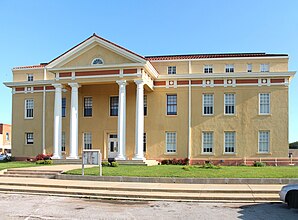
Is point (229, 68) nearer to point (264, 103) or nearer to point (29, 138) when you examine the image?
point (264, 103)

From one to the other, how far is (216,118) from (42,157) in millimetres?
15046

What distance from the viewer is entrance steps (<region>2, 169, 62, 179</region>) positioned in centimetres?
2194

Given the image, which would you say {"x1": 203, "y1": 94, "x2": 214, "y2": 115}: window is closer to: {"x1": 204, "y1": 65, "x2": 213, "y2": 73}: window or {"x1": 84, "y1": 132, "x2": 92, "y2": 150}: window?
{"x1": 204, "y1": 65, "x2": 213, "y2": 73}: window

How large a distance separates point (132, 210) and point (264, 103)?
2233 cm

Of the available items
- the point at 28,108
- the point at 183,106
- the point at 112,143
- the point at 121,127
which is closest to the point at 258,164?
the point at 183,106

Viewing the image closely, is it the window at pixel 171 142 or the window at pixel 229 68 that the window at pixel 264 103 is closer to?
the window at pixel 229 68

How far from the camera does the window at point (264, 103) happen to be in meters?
32.0

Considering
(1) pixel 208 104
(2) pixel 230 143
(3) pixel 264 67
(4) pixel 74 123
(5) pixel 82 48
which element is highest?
(5) pixel 82 48

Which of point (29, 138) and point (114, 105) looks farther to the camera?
point (29, 138)

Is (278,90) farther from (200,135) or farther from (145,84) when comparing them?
(145,84)

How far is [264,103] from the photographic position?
32.1 m

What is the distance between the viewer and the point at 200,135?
32.4 metres

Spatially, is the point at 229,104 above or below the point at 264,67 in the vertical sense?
below

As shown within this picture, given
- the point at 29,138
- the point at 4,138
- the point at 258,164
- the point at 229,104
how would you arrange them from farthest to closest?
the point at 4,138 → the point at 29,138 → the point at 229,104 → the point at 258,164
